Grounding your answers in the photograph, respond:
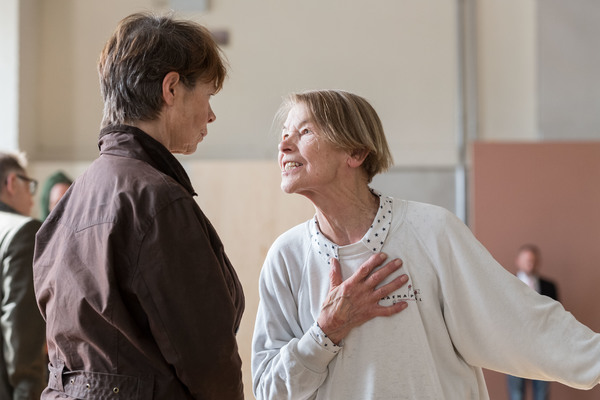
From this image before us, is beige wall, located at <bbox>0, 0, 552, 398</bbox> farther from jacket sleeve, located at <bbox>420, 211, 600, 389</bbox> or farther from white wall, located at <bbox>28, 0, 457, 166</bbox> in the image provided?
jacket sleeve, located at <bbox>420, 211, 600, 389</bbox>

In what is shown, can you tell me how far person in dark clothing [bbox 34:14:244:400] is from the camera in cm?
134

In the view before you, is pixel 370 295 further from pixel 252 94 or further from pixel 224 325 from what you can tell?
pixel 252 94

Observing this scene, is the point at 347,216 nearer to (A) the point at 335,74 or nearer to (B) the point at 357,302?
Answer: (B) the point at 357,302

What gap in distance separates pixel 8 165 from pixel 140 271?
7.31ft

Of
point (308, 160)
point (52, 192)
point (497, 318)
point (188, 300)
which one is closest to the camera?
point (188, 300)

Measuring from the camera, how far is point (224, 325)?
1361 millimetres

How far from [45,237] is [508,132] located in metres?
6.40

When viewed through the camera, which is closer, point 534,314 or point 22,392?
point 534,314

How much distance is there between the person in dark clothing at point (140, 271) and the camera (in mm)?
1339

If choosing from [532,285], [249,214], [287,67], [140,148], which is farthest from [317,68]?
[140,148]

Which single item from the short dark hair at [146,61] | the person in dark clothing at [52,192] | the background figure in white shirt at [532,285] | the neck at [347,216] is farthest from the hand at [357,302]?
the background figure in white shirt at [532,285]

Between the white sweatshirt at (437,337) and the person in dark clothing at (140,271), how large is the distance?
0.46 metres

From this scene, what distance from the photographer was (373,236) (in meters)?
1.90

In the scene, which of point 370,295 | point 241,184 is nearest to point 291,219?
point 241,184
